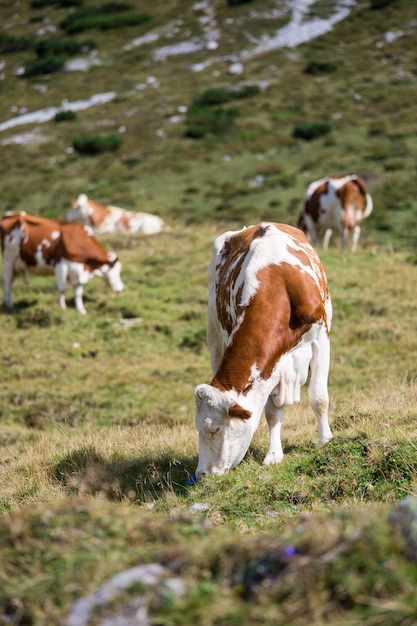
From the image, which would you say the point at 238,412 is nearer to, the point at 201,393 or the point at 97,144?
the point at 201,393

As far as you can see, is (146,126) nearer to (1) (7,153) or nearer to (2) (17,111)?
(1) (7,153)

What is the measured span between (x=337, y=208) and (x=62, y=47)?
4712 cm

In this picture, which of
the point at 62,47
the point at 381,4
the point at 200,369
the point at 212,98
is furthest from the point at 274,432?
the point at 62,47

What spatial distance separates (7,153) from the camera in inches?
1724

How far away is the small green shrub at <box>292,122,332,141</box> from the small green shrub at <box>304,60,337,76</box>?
12.0 m

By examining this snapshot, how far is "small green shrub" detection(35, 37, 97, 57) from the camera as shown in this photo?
6281cm

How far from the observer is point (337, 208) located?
71.7ft

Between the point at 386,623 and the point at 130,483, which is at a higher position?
the point at 386,623

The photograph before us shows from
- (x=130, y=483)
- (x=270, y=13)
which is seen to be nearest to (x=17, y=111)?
(x=270, y=13)

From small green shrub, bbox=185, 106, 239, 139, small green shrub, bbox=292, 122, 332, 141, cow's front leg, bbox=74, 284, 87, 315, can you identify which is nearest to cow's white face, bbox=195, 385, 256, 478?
cow's front leg, bbox=74, 284, 87, 315

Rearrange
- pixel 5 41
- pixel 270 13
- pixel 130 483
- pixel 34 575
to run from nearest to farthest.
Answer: pixel 34 575, pixel 130 483, pixel 270 13, pixel 5 41

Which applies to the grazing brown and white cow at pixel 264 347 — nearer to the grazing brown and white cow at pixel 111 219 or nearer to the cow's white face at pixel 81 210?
the grazing brown and white cow at pixel 111 219

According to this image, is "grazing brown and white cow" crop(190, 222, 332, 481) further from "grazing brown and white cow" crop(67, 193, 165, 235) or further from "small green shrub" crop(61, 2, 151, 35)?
"small green shrub" crop(61, 2, 151, 35)

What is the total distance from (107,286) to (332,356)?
585 centimetres
